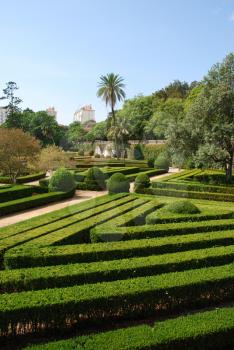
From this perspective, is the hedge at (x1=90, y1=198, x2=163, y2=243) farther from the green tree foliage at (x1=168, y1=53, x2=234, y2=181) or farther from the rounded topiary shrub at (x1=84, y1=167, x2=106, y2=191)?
the rounded topiary shrub at (x1=84, y1=167, x2=106, y2=191)

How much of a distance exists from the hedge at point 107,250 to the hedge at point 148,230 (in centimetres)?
73

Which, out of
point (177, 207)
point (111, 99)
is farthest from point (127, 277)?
point (111, 99)

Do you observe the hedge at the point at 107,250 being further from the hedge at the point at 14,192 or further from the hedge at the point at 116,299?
the hedge at the point at 14,192

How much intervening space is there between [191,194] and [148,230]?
1016 cm

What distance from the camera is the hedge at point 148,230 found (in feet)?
38.4

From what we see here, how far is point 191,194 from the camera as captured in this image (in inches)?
839

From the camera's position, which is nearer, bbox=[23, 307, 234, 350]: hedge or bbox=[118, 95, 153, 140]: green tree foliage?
bbox=[23, 307, 234, 350]: hedge

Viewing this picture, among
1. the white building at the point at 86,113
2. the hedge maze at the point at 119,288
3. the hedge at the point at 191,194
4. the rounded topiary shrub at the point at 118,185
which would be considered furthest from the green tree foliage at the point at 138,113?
the white building at the point at 86,113

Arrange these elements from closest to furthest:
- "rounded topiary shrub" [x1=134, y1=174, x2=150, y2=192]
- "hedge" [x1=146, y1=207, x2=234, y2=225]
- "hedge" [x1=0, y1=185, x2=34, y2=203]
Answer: "hedge" [x1=146, y1=207, x2=234, y2=225] < "hedge" [x1=0, y1=185, x2=34, y2=203] < "rounded topiary shrub" [x1=134, y1=174, x2=150, y2=192]

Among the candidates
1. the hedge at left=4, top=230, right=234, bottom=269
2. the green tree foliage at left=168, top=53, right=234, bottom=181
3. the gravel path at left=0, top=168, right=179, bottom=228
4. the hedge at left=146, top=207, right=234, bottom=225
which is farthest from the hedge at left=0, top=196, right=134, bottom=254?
the green tree foliage at left=168, top=53, right=234, bottom=181

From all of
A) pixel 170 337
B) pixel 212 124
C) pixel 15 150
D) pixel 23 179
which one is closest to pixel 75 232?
pixel 170 337

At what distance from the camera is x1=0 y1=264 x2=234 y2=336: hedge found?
23.4 ft

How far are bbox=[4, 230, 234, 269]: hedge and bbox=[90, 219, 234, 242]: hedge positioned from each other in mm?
728

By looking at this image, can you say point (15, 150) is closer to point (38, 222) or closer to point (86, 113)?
point (38, 222)
